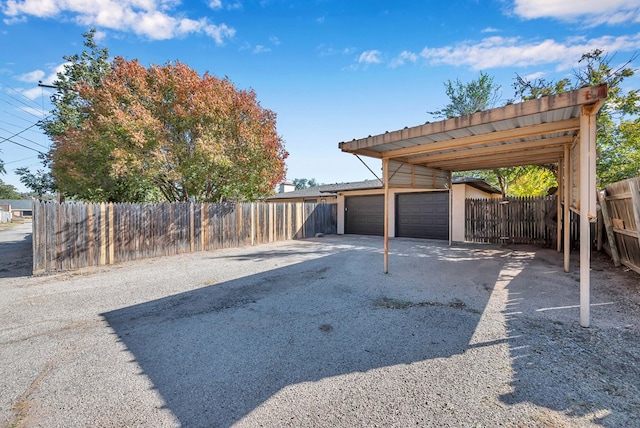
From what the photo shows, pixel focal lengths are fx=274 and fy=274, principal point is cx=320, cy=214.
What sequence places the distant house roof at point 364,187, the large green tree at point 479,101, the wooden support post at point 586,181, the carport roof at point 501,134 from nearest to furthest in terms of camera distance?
the wooden support post at point 586,181 < the carport roof at point 501,134 < the distant house roof at point 364,187 < the large green tree at point 479,101

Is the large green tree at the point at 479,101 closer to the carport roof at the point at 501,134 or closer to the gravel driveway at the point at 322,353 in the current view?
the carport roof at the point at 501,134

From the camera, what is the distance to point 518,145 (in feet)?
18.7

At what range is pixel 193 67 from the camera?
9.48 meters

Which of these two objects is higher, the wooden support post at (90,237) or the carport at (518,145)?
the carport at (518,145)

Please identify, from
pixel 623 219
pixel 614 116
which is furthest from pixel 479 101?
pixel 623 219

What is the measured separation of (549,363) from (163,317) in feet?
13.8

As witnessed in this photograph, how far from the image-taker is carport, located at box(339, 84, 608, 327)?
3135mm

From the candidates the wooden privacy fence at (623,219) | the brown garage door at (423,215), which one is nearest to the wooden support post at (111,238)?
the brown garage door at (423,215)

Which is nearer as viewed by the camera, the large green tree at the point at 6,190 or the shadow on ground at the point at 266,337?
the shadow on ground at the point at 266,337

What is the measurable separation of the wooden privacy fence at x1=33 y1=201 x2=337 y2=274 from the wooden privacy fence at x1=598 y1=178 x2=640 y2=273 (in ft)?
32.1

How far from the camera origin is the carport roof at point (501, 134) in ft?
10.6

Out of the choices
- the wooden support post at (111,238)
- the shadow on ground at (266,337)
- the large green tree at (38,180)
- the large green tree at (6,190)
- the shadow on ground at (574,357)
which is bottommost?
the shadow on ground at (266,337)

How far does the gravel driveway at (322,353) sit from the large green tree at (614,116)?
Result: 6.44 m

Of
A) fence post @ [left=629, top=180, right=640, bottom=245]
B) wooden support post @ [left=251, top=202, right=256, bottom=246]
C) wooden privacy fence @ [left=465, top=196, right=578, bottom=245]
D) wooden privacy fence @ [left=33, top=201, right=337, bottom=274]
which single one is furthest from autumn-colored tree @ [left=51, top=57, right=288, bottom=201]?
fence post @ [left=629, top=180, right=640, bottom=245]
